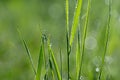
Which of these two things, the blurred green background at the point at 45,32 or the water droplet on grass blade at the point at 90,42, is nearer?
the blurred green background at the point at 45,32

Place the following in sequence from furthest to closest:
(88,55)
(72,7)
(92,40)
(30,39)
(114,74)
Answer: (72,7), (30,39), (92,40), (88,55), (114,74)

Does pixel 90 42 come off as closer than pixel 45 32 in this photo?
No

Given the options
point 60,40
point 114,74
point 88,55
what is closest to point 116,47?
point 88,55

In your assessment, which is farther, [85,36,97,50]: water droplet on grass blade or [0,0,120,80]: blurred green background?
[85,36,97,50]: water droplet on grass blade

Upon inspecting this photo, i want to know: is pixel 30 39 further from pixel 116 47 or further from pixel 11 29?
pixel 116 47

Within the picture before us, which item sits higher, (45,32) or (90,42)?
(45,32)

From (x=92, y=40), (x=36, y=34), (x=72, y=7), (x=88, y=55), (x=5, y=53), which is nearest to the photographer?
(x=88, y=55)

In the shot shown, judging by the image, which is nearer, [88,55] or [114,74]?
[114,74]
